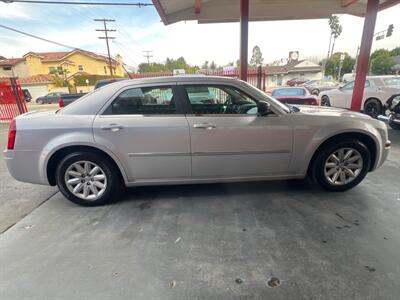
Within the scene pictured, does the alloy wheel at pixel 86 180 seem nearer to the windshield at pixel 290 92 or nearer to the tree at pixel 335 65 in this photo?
the windshield at pixel 290 92

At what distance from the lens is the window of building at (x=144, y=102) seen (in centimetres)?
302

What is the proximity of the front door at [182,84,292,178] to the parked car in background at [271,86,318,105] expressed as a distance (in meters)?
5.92

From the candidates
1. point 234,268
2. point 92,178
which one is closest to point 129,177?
point 92,178

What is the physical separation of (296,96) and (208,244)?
26.5 ft

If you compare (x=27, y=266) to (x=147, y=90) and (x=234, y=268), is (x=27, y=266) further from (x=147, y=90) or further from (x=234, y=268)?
(x=147, y=90)

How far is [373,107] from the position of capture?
848 centimetres

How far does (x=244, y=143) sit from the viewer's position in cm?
304

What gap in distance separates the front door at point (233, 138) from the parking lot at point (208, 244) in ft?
1.51

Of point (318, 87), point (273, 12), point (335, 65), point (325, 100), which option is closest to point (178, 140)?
point (273, 12)

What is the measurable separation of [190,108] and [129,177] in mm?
1222

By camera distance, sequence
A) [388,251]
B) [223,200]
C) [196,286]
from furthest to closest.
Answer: [223,200] < [388,251] < [196,286]

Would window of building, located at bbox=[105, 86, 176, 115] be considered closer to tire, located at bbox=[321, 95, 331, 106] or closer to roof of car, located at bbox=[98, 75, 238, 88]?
roof of car, located at bbox=[98, 75, 238, 88]

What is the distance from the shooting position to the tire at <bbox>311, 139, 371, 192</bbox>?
319 centimetres

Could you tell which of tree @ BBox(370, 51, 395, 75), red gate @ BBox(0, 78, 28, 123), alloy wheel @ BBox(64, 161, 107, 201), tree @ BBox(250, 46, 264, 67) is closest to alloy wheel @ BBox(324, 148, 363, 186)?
alloy wheel @ BBox(64, 161, 107, 201)
